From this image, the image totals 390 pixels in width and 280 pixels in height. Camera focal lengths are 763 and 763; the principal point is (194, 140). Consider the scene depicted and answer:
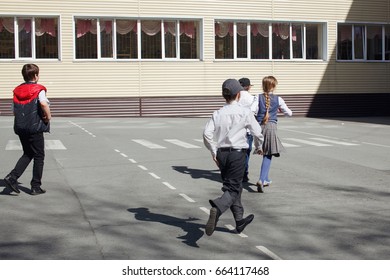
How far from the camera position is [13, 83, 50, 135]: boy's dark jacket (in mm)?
10359

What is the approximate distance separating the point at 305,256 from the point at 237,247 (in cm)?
72

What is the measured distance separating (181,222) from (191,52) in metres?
25.4

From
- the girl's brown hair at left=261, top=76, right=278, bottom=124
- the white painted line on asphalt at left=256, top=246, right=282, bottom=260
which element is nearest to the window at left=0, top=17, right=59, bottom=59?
the girl's brown hair at left=261, top=76, right=278, bottom=124

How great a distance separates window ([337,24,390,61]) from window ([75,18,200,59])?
7137 millimetres

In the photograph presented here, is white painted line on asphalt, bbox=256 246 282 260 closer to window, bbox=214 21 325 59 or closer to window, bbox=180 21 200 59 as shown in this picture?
window, bbox=180 21 200 59

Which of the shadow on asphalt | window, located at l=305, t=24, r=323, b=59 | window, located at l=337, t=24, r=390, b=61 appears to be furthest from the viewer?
window, located at l=337, t=24, r=390, b=61

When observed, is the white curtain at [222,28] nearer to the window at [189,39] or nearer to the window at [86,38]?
the window at [189,39]

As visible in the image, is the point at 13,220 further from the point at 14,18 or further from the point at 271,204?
the point at 14,18

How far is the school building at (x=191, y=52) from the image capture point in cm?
3148

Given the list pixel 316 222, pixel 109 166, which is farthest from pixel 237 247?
pixel 109 166

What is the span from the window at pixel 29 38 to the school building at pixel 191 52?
4cm

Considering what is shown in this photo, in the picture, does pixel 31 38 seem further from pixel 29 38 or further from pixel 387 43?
pixel 387 43

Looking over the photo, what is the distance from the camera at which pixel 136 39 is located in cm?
3275

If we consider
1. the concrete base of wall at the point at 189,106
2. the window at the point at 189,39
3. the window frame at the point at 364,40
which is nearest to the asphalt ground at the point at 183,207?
the concrete base of wall at the point at 189,106
